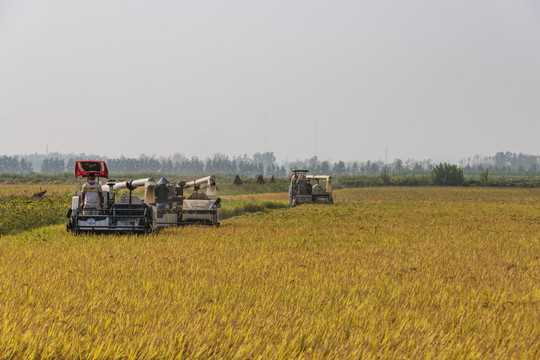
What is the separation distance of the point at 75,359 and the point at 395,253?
978 centimetres

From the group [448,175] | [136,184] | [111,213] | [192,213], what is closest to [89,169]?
[111,213]

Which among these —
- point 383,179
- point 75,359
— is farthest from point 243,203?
point 383,179

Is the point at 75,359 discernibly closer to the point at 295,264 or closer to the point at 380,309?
the point at 380,309

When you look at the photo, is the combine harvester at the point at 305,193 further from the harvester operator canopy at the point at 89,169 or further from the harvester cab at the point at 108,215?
the harvester operator canopy at the point at 89,169

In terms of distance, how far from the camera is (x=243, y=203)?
35719 mm

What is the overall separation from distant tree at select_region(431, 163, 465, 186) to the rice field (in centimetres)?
9335

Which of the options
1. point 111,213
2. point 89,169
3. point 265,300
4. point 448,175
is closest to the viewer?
point 265,300

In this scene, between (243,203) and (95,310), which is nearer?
(95,310)

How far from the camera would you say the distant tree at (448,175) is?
104 meters

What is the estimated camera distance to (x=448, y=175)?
105 m

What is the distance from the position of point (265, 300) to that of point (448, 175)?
339 feet

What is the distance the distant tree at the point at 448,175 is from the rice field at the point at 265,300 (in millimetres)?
93349

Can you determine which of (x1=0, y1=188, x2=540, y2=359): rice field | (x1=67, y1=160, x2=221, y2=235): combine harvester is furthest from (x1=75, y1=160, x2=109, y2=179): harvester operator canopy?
(x1=0, y1=188, x2=540, y2=359): rice field

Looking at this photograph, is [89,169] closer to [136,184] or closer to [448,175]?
[136,184]
